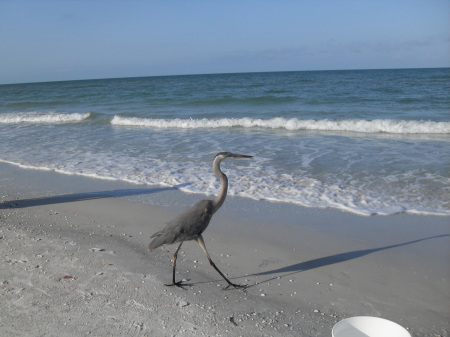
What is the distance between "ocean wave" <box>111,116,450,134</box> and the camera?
44.4 ft

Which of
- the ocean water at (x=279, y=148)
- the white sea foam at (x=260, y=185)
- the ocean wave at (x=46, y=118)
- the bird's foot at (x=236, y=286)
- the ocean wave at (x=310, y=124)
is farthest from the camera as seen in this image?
the ocean wave at (x=46, y=118)

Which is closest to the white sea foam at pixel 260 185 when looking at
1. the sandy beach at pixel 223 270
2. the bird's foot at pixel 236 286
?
the sandy beach at pixel 223 270

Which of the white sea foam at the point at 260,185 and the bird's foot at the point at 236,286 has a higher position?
the white sea foam at the point at 260,185

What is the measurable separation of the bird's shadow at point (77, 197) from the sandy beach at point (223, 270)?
5 cm

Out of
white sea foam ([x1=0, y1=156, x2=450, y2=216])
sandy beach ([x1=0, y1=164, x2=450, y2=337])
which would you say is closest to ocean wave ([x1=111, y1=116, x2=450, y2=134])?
white sea foam ([x1=0, y1=156, x2=450, y2=216])

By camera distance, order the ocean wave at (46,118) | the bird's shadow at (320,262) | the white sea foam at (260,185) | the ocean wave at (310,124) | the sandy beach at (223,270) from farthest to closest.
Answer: the ocean wave at (46,118)
the ocean wave at (310,124)
the white sea foam at (260,185)
the bird's shadow at (320,262)
the sandy beach at (223,270)

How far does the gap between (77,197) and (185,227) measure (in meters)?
3.57

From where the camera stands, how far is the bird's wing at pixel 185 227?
4.04 metres

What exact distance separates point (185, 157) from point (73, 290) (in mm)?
6034

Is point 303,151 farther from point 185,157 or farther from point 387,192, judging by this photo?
point 387,192

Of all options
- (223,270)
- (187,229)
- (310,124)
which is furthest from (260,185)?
(310,124)

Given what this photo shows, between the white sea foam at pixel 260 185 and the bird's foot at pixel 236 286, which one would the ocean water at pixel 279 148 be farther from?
the bird's foot at pixel 236 286

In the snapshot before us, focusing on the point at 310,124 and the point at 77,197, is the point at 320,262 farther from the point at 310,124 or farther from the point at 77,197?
the point at 310,124

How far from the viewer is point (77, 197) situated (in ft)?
22.8
